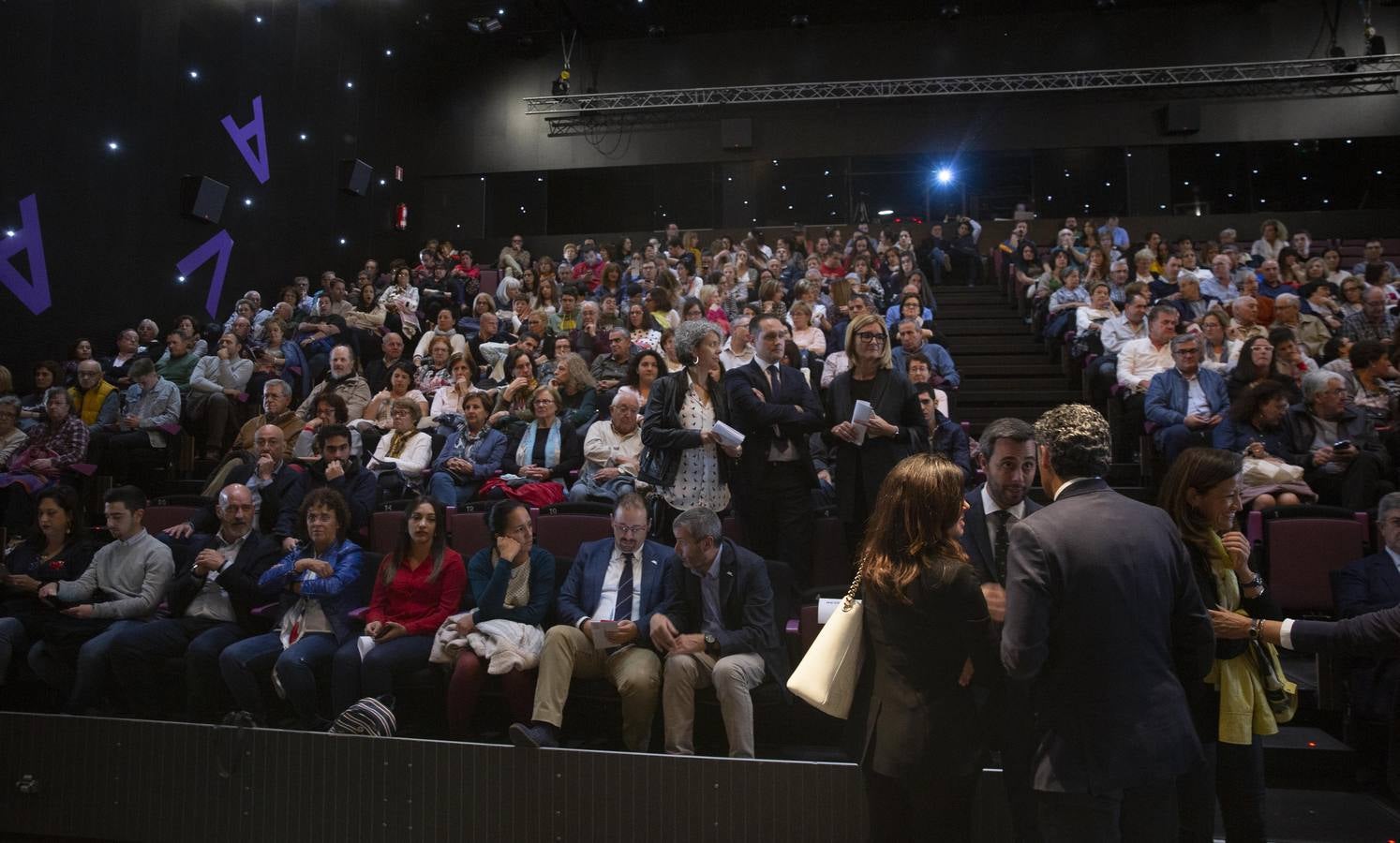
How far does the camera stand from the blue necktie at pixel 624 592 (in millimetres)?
3633

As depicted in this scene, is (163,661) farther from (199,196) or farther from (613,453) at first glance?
(199,196)

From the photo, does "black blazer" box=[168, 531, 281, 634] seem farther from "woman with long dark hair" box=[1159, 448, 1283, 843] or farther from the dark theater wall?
the dark theater wall

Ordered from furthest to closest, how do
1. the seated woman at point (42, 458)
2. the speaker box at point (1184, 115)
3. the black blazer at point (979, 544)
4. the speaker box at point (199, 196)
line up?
the speaker box at point (1184, 115) < the speaker box at point (199, 196) < the seated woman at point (42, 458) < the black blazer at point (979, 544)

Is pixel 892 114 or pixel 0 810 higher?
pixel 892 114

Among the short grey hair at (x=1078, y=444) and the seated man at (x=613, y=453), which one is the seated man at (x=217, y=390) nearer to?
the seated man at (x=613, y=453)

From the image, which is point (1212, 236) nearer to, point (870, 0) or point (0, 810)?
point (870, 0)

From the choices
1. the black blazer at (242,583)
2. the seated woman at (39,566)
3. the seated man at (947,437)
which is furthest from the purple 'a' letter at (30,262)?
the seated man at (947,437)

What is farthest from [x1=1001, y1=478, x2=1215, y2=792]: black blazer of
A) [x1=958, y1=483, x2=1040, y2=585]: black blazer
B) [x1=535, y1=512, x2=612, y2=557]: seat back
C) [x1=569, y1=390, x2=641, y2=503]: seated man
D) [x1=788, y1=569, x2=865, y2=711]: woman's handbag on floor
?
[x1=569, y1=390, x2=641, y2=503]: seated man

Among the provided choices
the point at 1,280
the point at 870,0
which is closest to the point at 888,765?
the point at 1,280

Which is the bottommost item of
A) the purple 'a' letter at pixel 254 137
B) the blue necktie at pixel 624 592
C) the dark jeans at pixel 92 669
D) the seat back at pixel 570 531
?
the dark jeans at pixel 92 669

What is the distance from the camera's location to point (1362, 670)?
309cm

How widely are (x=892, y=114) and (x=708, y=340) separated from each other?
10.9 meters

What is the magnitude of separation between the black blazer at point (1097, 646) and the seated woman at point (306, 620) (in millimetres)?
2880

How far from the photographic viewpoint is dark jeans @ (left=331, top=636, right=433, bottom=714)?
3543 millimetres
